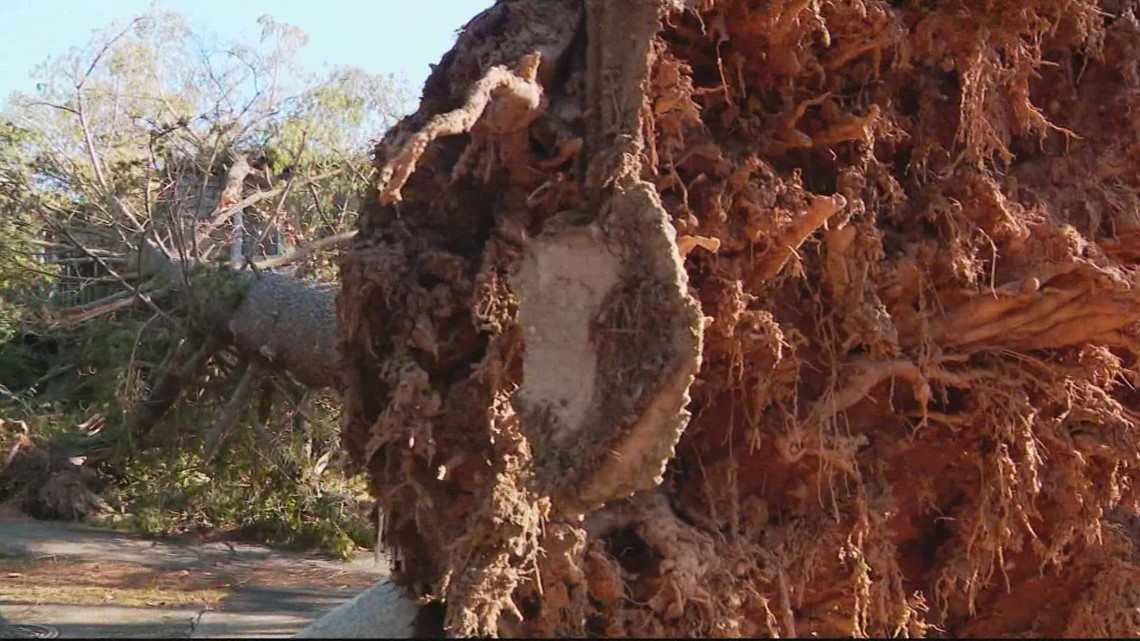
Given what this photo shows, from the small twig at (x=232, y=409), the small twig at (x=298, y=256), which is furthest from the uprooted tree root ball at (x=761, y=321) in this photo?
the small twig at (x=298, y=256)

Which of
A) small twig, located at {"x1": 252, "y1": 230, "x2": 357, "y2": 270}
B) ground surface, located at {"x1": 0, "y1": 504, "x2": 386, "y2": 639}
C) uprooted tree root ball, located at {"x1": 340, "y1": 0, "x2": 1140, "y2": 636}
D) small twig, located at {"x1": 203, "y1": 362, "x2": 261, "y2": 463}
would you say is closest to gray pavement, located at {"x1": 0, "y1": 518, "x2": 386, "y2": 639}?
ground surface, located at {"x1": 0, "y1": 504, "x2": 386, "y2": 639}

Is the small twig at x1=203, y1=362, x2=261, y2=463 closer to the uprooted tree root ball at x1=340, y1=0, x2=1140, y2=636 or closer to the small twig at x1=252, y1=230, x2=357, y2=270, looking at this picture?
the small twig at x1=252, y1=230, x2=357, y2=270

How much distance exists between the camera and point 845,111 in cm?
428

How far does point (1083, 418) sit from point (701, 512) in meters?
1.75

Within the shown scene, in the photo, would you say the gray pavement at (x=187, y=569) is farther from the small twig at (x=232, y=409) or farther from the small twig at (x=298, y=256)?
the small twig at (x=298, y=256)

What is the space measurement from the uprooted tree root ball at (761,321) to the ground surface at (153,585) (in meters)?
3.24

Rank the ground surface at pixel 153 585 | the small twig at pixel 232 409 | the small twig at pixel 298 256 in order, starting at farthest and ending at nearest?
the small twig at pixel 298 256 → the small twig at pixel 232 409 → the ground surface at pixel 153 585

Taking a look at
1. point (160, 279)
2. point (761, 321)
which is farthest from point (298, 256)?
point (761, 321)

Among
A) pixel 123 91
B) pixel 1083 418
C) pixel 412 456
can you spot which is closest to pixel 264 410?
pixel 123 91

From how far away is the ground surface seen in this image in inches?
257

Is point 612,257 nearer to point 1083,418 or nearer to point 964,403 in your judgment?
point 964,403

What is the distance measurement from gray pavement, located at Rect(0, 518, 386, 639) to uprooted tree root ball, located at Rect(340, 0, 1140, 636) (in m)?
3.16

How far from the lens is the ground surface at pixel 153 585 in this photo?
652 centimetres

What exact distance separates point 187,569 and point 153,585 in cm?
77
